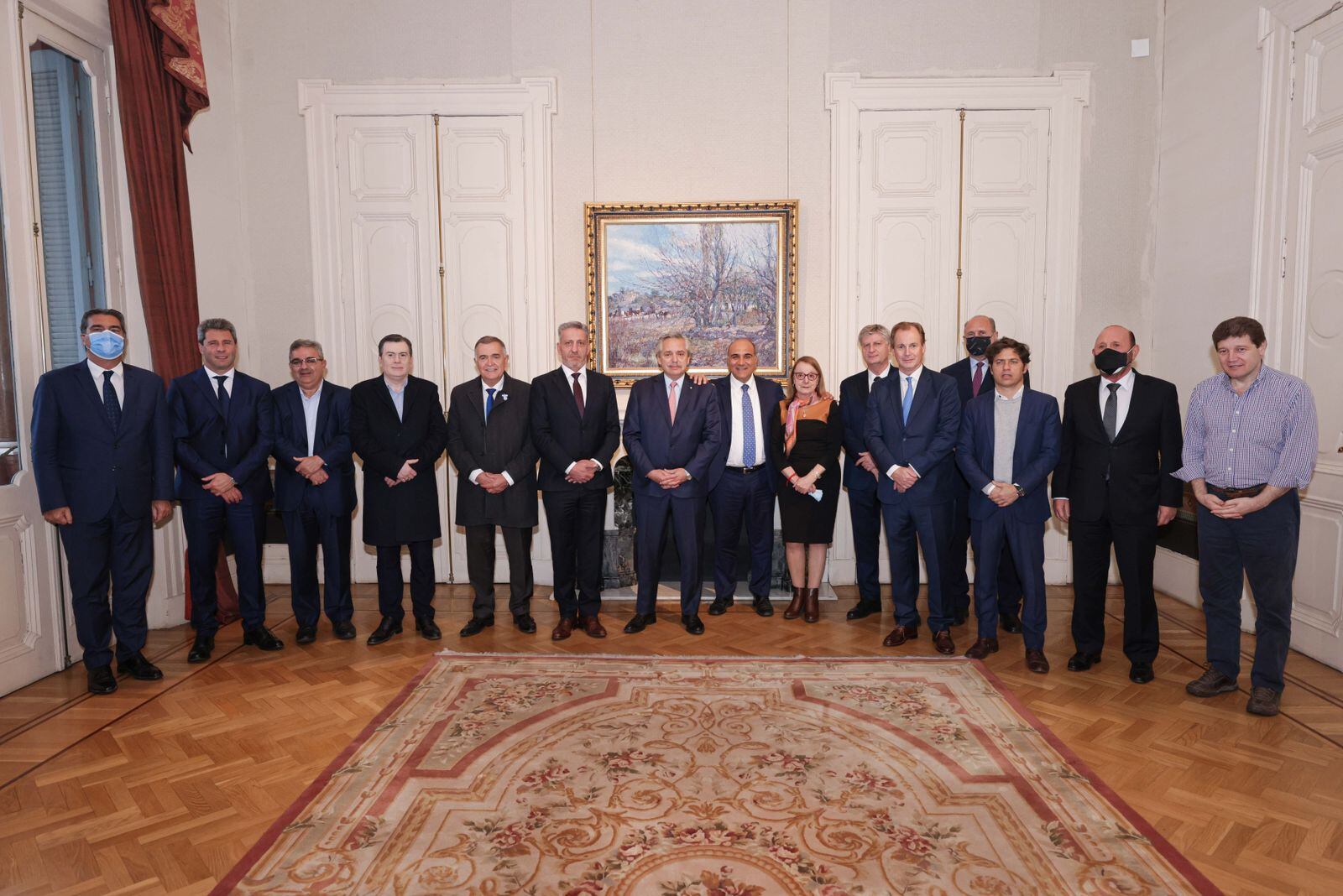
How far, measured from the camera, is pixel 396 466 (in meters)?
4.38

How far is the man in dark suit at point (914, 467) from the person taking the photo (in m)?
4.25

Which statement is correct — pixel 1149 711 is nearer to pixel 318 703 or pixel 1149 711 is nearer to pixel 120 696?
pixel 318 703

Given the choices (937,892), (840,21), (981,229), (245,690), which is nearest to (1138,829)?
(937,892)

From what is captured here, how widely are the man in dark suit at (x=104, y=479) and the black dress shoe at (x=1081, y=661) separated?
473cm

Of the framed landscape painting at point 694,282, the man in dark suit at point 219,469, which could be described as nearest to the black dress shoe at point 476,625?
the man in dark suit at point 219,469

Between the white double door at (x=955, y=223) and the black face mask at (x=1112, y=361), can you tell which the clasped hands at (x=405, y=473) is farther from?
the black face mask at (x=1112, y=361)

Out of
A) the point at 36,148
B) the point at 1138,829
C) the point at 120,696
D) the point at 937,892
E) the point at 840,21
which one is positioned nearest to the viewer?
the point at 937,892

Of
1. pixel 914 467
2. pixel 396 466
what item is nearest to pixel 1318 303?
pixel 914 467

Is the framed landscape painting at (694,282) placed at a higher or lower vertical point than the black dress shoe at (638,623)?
higher

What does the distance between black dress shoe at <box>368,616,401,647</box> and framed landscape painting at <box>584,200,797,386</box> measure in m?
2.34

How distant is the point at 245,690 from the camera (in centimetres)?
381

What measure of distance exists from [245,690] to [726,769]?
248 centimetres

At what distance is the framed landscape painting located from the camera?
18.7ft

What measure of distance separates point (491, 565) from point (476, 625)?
1.20 ft
